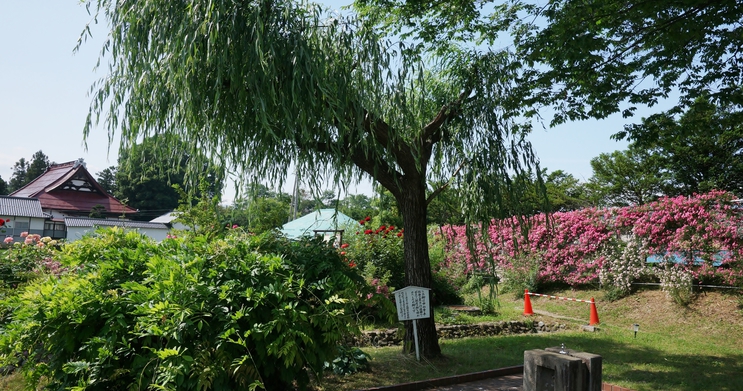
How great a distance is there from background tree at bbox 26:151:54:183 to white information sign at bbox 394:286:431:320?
55396mm

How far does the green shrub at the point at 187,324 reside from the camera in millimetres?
3490

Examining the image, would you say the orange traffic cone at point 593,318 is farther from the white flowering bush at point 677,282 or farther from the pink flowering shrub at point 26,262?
the pink flowering shrub at point 26,262

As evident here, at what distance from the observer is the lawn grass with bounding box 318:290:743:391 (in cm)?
609

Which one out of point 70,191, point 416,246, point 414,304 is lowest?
point 414,304

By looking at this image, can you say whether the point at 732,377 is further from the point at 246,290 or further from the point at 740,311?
the point at 246,290

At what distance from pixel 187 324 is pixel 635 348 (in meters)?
7.53

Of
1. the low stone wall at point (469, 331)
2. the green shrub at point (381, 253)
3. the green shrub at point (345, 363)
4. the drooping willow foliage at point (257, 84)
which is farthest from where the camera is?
the green shrub at point (381, 253)

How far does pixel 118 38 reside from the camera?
5457mm

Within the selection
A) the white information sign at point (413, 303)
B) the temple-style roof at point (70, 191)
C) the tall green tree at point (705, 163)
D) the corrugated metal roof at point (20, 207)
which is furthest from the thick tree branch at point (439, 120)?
the temple-style roof at point (70, 191)

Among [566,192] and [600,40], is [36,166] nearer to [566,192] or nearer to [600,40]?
[566,192]

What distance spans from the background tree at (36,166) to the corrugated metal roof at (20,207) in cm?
2363

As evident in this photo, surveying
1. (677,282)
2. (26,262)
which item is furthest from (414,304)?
(677,282)

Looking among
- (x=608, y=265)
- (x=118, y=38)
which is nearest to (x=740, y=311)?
(x=608, y=265)

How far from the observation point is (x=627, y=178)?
25391 millimetres
